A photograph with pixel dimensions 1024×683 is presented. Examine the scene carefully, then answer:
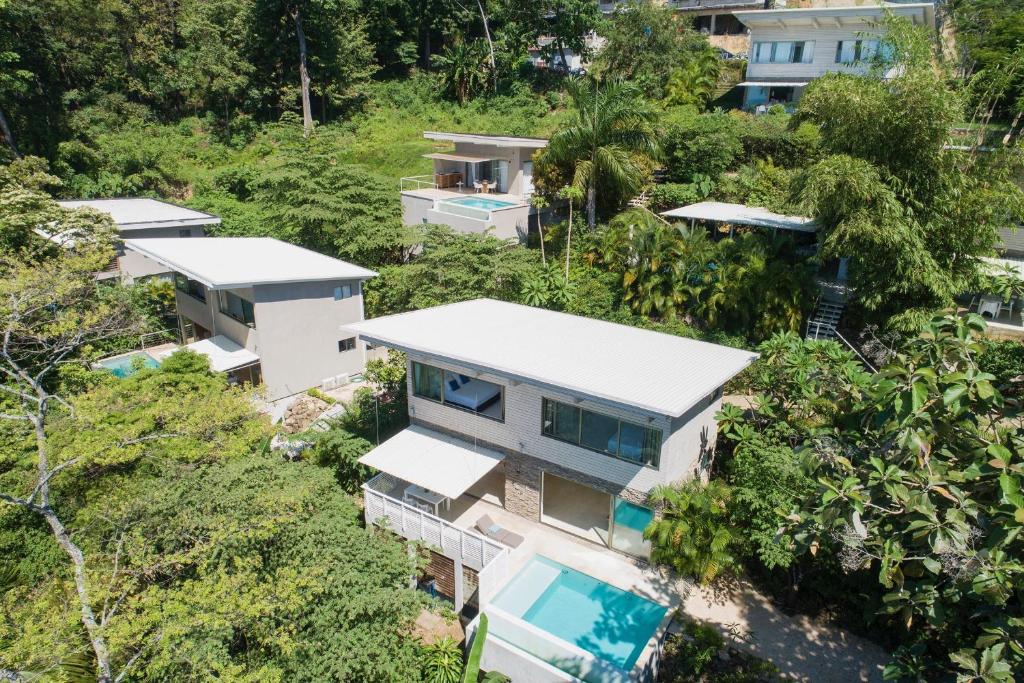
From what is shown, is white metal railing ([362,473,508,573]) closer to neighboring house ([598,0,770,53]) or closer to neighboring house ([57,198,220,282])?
neighboring house ([57,198,220,282])

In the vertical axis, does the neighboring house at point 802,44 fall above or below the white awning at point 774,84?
above

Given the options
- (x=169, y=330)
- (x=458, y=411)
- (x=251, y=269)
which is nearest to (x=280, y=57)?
(x=169, y=330)

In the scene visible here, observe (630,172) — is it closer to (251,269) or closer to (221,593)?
(251,269)

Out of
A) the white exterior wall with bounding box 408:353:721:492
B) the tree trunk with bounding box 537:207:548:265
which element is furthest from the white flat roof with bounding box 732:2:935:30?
the white exterior wall with bounding box 408:353:721:492

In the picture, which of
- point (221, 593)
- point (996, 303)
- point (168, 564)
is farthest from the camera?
point (996, 303)

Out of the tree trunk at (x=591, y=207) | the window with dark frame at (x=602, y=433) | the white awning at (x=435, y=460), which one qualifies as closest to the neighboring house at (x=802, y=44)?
the tree trunk at (x=591, y=207)

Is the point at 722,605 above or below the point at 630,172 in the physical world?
below

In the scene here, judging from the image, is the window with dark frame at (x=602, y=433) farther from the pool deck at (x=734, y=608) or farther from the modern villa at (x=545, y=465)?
the pool deck at (x=734, y=608)
